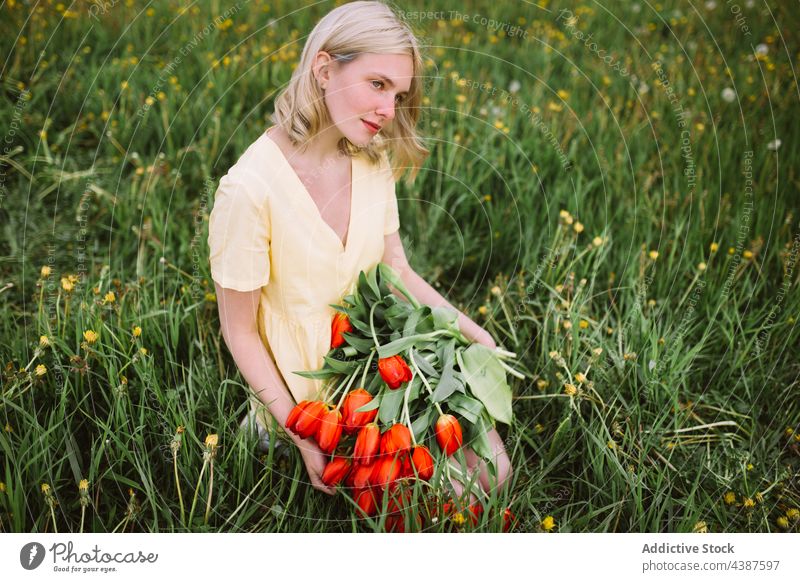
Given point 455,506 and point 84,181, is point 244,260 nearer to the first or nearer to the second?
point 455,506

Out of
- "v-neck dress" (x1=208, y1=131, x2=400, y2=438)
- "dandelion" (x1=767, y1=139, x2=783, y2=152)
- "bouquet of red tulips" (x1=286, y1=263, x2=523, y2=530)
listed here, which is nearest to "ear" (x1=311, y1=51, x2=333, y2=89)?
"v-neck dress" (x1=208, y1=131, x2=400, y2=438)

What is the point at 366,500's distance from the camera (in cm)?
85

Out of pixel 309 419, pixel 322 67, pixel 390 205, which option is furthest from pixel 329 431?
pixel 322 67

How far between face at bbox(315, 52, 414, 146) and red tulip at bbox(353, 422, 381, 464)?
1.27 feet

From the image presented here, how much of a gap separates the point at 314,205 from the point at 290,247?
0.07 meters

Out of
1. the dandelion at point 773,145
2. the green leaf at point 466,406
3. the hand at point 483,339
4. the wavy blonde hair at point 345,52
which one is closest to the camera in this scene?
the wavy blonde hair at point 345,52

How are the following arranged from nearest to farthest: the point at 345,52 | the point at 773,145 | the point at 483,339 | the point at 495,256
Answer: the point at 345,52
the point at 483,339
the point at 495,256
the point at 773,145

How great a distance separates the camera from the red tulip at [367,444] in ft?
2.60

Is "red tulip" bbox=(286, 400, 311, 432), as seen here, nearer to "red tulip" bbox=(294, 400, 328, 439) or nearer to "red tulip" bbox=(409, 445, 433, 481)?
"red tulip" bbox=(294, 400, 328, 439)

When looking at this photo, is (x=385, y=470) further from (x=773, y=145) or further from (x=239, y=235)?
(x=773, y=145)

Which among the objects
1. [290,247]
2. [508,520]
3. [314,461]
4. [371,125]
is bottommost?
[508,520]

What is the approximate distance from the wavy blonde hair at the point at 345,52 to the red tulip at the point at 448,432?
1.32 ft

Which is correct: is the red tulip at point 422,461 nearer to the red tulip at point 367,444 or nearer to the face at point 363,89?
the red tulip at point 367,444

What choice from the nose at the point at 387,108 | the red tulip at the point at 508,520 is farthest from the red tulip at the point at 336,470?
the nose at the point at 387,108
